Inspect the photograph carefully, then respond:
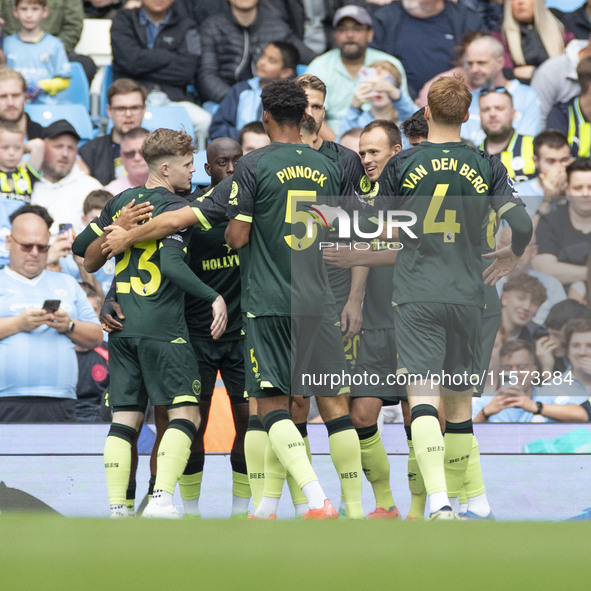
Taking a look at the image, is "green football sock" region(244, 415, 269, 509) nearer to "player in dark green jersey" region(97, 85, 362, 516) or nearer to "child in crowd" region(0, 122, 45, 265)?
"player in dark green jersey" region(97, 85, 362, 516)

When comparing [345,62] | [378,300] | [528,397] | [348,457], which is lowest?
[528,397]

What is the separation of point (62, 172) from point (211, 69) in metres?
1.84

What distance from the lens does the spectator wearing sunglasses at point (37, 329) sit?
796 centimetres

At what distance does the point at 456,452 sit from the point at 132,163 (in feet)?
16.9

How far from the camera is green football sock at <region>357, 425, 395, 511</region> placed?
18.8 feet

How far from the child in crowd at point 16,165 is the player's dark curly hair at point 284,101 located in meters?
4.53

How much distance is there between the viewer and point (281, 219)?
5.03m

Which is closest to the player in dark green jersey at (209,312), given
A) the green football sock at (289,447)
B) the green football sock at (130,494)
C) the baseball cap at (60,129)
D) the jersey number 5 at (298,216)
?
the green football sock at (130,494)

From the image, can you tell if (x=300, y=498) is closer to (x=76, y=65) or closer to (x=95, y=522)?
(x=95, y=522)

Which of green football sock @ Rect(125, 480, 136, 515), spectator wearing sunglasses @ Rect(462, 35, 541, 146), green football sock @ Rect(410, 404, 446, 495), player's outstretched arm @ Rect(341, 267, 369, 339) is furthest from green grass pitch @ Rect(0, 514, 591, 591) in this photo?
spectator wearing sunglasses @ Rect(462, 35, 541, 146)

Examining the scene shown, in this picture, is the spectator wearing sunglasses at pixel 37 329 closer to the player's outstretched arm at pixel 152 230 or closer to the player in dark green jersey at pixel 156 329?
the player in dark green jersey at pixel 156 329

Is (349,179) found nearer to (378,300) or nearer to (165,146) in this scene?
(378,300)

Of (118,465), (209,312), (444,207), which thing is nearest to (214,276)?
(209,312)

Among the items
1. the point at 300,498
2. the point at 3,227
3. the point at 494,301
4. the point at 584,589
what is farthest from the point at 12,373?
the point at 584,589
